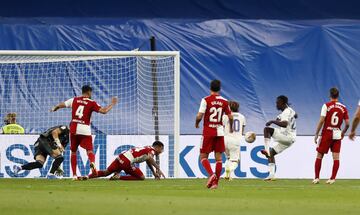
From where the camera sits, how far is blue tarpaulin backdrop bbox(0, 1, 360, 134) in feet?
101

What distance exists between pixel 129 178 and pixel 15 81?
20.7 feet

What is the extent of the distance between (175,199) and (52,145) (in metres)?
8.06

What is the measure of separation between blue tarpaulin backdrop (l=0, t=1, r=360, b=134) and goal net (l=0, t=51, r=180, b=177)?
96.8 inches

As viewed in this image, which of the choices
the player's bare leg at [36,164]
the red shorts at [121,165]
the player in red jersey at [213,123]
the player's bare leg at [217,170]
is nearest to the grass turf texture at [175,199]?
the player's bare leg at [217,170]

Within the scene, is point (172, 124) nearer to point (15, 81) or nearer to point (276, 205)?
point (15, 81)

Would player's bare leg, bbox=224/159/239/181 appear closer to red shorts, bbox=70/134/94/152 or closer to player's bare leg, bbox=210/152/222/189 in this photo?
red shorts, bbox=70/134/94/152

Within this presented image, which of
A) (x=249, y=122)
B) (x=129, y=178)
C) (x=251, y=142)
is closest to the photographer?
(x=129, y=178)

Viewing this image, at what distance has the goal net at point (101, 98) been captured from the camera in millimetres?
25359

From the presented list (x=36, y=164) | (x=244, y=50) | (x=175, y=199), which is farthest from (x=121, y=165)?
(x=244, y=50)

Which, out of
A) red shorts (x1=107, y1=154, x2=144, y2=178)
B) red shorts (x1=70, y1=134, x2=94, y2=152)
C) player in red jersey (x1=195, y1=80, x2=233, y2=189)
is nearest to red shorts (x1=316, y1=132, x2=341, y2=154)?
player in red jersey (x1=195, y1=80, x2=233, y2=189)

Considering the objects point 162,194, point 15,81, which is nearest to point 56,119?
point 15,81

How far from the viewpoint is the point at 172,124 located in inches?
1029

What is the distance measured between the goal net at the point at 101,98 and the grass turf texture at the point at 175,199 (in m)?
5.58

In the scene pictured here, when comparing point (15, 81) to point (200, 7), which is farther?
point (200, 7)
